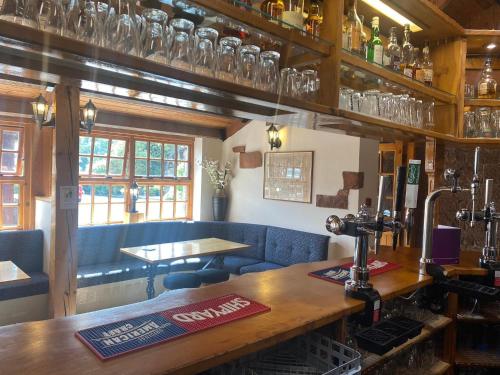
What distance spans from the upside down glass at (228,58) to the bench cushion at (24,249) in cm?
361

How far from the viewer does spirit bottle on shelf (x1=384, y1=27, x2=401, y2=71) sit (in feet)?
7.67

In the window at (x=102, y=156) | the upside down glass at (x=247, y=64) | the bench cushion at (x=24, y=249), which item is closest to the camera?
the upside down glass at (x=247, y=64)

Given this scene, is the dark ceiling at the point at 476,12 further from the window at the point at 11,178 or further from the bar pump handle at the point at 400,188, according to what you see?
the window at the point at 11,178

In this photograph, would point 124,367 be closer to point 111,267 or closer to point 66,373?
point 66,373

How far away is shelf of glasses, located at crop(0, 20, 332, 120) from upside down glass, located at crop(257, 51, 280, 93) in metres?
0.10

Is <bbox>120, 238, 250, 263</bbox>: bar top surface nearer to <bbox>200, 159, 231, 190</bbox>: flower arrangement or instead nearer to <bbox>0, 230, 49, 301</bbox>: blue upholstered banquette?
<bbox>0, 230, 49, 301</bbox>: blue upholstered banquette

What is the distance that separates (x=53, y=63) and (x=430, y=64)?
2.41 meters

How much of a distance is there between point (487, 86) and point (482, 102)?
0.42 feet

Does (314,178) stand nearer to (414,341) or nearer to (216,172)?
(216,172)

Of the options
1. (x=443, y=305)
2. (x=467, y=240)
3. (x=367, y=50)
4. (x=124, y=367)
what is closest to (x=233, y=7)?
(x=367, y=50)

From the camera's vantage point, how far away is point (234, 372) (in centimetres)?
120

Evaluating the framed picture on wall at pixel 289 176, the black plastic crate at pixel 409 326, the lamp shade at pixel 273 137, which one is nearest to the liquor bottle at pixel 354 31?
the black plastic crate at pixel 409 326

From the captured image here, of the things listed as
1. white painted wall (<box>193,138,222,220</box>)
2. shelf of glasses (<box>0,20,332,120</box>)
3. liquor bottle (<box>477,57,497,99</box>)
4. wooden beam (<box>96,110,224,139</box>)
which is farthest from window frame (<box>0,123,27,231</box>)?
liquor bottle (<box>477,57,497,99</box>)

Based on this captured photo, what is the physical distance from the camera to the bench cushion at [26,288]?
11.7ft
